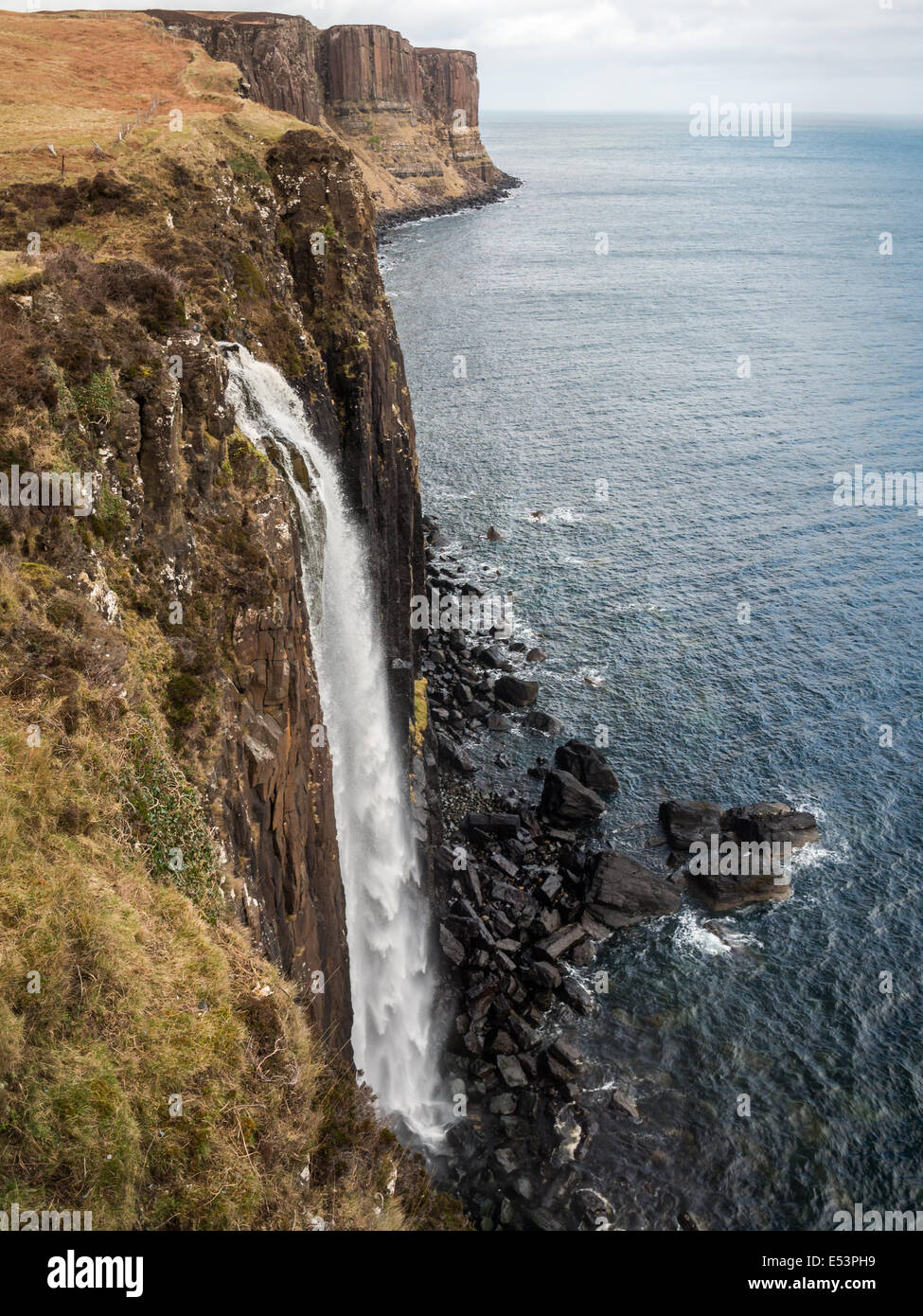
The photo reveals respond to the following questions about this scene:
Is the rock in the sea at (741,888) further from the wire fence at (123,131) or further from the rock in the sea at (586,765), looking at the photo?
the wire fence at (123,131)

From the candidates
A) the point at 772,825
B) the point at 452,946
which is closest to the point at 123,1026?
the point at 452,946

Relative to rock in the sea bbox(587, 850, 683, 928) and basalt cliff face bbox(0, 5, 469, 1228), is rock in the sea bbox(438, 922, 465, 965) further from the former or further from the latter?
basalt cliff face bbox(0, 5, 469, 1228)

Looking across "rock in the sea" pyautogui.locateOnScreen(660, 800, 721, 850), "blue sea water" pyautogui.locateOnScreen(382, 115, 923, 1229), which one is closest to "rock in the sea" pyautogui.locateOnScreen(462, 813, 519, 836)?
"blue sea water" pyautogui.locateOnScreen(382, 115, 923, 1229)

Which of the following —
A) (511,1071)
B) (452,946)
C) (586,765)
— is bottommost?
(511,1071)

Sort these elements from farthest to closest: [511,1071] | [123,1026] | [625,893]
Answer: [625,893]
[511,1071]
[123,1026]

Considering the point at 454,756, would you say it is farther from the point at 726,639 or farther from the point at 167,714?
the point at 167,714
